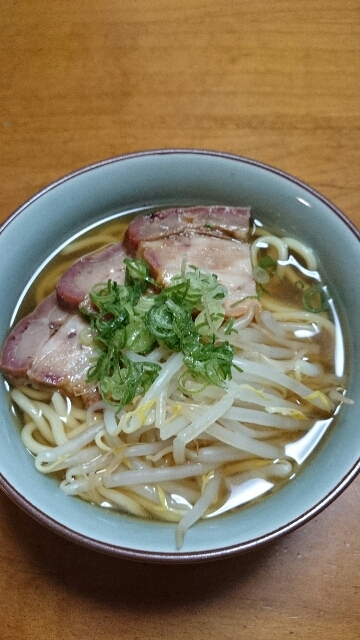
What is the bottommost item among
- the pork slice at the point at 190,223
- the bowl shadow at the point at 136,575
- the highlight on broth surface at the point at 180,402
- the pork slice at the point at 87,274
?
the bowl shadow at the point at 136,575

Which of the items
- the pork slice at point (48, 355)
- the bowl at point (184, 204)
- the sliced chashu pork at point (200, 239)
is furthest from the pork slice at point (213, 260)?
the pork slice at point (48, 355)

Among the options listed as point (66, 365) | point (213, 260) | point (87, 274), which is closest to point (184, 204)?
point (213, 260)

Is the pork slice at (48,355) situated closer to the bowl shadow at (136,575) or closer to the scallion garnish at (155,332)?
the scallion garnish at (155,332)

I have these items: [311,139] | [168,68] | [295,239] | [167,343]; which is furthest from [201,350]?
[168,68]

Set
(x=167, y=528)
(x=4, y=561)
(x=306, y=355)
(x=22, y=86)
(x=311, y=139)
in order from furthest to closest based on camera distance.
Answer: (x=22, y=86) → (x=311, y=139) → (x=306, y=355) → (x=4, y=561) → (x=167, y=528)

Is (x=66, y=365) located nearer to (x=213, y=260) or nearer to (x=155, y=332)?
(x=155, y=332)

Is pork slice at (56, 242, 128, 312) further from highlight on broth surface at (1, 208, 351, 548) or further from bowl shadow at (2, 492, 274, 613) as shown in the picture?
bowl shadow at (2, 492, 274, 613)

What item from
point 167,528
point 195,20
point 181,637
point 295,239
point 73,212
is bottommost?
point 181,637

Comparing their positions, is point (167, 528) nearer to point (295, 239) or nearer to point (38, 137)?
point (295, 239)
